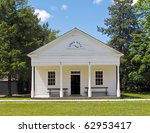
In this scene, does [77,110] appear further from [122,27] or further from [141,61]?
[122,27]

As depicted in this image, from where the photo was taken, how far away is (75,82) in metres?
31.4

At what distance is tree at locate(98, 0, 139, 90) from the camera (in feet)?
153

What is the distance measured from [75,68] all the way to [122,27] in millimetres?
17822

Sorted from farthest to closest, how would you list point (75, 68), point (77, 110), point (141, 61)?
point (141, 61) < point (75, 68) < point (77, 110)

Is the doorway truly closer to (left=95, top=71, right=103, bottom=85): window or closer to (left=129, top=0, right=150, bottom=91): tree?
(left=95, top=71, right=103, bottom=85): window

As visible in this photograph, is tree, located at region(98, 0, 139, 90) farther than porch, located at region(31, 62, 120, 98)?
Yes

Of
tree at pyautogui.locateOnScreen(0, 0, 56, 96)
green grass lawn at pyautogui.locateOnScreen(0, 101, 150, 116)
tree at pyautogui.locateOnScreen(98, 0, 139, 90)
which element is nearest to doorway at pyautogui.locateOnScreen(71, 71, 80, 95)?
tree at pyautogui.locateOnScreen(0, 0, 56, 96)

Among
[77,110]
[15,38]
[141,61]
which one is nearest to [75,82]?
[15,38]

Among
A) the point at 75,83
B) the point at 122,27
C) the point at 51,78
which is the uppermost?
the point at 122,27

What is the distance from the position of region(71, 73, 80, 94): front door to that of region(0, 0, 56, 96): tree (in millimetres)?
5337

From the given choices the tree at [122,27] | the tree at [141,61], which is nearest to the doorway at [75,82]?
the tree at [141,61]

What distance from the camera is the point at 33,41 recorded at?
3638cm

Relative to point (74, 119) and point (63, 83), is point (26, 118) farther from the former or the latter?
point (63, 83)

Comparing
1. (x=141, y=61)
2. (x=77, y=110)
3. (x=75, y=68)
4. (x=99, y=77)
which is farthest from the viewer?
(x=141, y=61)
